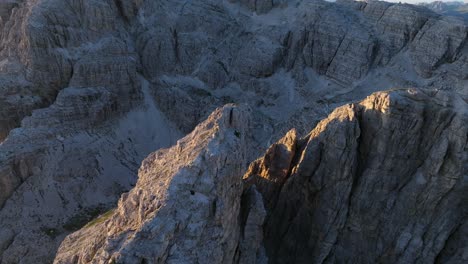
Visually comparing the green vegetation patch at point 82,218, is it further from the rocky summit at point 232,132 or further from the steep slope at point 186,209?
the steep slope at point 186,209

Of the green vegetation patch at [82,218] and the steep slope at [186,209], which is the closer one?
the steep slope at [186,209]

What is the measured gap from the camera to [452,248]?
26781 mm

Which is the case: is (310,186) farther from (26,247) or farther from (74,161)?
(74,161)

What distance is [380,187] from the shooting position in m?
27.9

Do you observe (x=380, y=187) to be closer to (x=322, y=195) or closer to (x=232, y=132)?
(x=322, y=195)

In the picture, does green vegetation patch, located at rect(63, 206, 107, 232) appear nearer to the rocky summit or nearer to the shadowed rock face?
the rocky summit

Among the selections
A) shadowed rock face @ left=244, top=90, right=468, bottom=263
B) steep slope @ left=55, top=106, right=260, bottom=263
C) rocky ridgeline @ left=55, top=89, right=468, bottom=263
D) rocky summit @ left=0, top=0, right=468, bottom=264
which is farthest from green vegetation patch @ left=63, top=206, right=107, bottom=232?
shadowed rock face @ left=244, top=90, right=468, bottom=263

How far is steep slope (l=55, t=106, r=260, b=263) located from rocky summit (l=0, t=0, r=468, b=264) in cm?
11

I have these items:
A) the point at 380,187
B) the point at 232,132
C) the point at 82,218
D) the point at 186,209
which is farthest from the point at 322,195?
the point at 82,218

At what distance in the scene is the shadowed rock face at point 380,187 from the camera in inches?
1022

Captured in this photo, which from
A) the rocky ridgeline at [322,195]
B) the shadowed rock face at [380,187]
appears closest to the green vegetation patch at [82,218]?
the rocky ridgeline at [322,195]

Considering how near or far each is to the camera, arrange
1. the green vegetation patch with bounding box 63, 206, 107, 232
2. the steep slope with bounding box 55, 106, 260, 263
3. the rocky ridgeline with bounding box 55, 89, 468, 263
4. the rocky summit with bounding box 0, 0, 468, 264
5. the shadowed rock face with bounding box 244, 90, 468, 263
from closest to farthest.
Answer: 1. the steep slope with bounding box 55, 106, 260, 263
2. the rocky ridgeline with bounding box 55, 89, 468, 263
3. the rocky summit with bounding box 0, 0, 468, 264
4. the shadowed rock face with bounding box 244, 90, 468, 263
5. the green vegetation patch with bounding box 63, 206, 107, 232

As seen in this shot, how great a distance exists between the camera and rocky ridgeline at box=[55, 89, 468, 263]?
2130 centimetres

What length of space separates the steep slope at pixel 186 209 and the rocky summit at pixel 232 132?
107 millimetres
